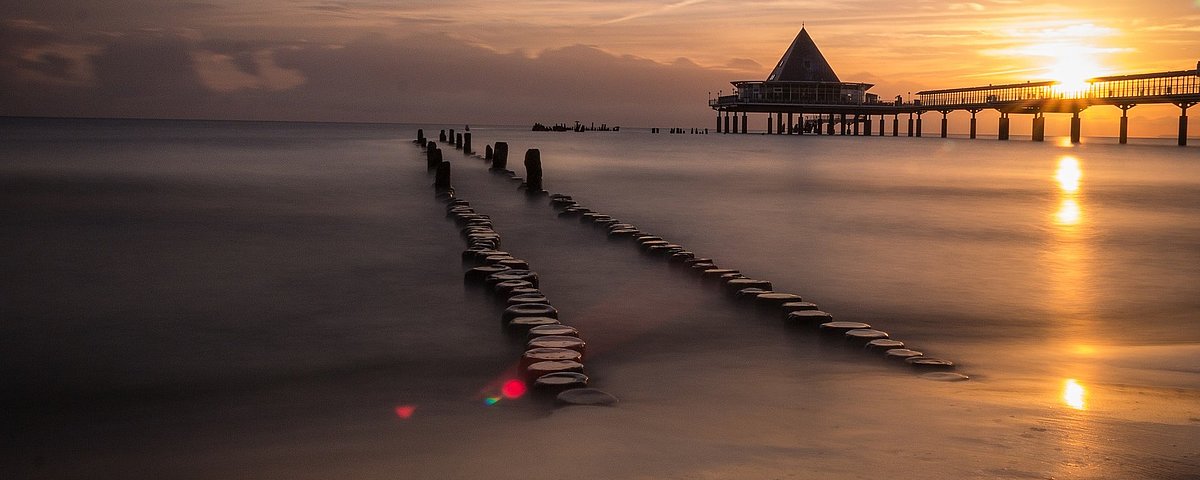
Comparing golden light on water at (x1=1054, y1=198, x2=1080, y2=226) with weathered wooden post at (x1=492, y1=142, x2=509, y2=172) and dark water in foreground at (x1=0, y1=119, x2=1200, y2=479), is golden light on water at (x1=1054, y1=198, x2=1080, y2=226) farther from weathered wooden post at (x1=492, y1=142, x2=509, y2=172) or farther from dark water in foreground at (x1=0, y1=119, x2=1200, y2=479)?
weathered wooden post at (x1=492, y1=142, x2=509, y2=172)

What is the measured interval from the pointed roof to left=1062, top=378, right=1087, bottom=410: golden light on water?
9044 cm

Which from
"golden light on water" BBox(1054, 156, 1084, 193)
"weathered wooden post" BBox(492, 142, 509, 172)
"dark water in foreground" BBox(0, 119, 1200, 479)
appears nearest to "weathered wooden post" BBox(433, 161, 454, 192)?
"dark water in foreground" BBox(0, 119, 1200, 479)

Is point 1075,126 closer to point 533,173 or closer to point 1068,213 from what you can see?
point 1068,213

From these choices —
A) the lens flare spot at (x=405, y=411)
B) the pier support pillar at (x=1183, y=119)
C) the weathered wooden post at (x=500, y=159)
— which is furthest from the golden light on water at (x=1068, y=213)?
the pier support pillar at (x=1183, y=119)

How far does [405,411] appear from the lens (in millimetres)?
5613

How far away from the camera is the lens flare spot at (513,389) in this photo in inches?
231

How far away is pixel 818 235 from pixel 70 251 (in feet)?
33.1

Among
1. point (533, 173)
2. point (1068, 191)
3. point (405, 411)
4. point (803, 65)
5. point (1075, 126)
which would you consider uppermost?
point (803, 65)

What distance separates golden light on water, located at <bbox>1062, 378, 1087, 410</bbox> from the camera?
18.2 feet

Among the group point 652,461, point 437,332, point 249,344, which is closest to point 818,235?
point 437,332

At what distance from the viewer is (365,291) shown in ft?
32.4

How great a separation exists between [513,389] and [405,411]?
0.65 m

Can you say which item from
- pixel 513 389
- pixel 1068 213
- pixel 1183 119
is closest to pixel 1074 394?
pixel 513 389

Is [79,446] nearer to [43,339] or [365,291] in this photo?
[43,339]
